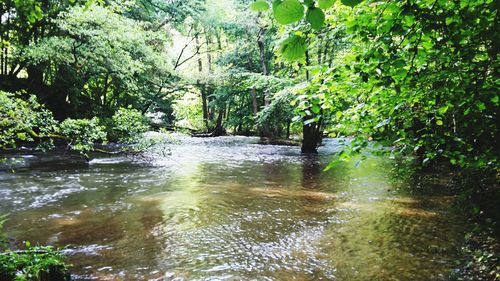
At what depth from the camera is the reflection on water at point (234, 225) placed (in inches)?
184

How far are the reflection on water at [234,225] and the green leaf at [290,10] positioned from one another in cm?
248

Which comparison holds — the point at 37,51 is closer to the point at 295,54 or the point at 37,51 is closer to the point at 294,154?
the point at 294,154

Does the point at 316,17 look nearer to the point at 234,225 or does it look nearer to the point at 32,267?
the point at 32,267

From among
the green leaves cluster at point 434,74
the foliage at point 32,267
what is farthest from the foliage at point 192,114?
the green leaves cluster at point 434,74

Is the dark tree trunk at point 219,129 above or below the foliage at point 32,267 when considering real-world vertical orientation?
above

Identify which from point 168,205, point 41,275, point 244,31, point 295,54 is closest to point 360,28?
point 295,54

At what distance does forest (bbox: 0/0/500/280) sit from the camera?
2596 millimetres

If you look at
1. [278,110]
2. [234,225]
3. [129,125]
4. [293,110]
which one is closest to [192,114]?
[278,110]

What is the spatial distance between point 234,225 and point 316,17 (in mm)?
5920

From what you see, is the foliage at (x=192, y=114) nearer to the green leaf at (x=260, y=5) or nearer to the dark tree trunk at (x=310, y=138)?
the dark tree trunk at (x=310, y=138)

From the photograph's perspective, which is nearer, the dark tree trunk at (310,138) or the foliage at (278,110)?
the foliage at (278,110)

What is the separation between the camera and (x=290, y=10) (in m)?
1.04

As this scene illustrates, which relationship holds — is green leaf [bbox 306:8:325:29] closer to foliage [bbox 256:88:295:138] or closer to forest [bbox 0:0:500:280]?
forest [bbox 0:0:500:280]

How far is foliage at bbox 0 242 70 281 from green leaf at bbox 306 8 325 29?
3761mm
